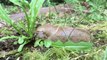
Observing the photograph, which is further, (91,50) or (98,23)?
(98,23)

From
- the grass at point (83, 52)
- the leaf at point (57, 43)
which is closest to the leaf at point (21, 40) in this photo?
the grass at point (83, 52)

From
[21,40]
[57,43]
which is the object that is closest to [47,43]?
[57,43]

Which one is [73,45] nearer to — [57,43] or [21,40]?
[57,43]

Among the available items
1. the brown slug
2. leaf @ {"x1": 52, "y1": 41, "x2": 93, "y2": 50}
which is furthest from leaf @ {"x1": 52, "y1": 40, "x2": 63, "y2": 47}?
the brown slug

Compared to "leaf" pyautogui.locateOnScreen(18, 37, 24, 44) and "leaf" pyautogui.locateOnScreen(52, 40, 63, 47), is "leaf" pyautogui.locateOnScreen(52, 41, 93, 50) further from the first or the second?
"leaf" pyautogui.locateOnScreen(18, 37, 24, 44)

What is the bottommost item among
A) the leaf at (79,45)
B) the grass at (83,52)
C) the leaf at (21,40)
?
the grass at (83,52)

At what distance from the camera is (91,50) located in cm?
190

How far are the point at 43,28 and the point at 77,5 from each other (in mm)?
857

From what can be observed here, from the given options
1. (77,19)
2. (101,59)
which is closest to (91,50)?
(101,59)

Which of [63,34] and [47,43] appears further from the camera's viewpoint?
[63,34]

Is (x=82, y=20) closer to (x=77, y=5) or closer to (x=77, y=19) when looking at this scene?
(x=77, y=19)

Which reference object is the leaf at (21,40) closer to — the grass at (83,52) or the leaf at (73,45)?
the grass at (83,52)

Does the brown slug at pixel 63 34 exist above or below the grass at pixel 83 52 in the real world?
above

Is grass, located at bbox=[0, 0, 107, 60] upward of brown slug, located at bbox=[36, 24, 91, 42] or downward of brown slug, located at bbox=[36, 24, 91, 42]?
downward
